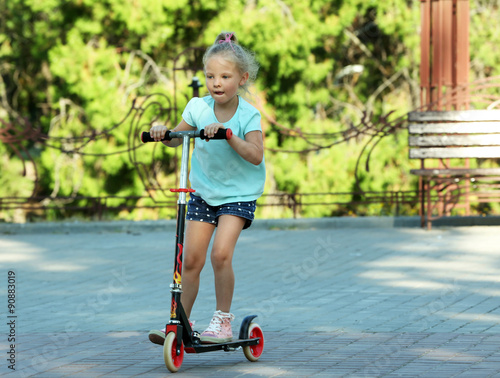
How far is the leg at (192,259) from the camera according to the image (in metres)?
4.52

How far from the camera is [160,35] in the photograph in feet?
67.3

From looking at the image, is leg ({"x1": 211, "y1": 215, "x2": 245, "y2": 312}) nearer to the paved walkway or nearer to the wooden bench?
the paved walkway

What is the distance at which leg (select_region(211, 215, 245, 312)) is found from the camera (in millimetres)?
4453

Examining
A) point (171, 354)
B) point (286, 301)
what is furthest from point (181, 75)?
point (171, 354)

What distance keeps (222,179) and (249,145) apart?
286 mm

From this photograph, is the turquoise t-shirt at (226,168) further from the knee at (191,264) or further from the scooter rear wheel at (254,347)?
the scooter rear wheel at (254,347)

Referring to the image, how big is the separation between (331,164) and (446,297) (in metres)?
14.1

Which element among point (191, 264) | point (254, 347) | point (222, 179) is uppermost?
point (222, 179)

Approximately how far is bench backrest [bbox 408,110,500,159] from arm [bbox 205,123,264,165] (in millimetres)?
5790

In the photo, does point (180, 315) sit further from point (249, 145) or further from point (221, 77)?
point (221, 77)

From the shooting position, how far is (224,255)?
4449mm

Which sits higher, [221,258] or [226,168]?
[226,168]

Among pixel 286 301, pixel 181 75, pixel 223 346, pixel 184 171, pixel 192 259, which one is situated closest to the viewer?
pixel 184 171

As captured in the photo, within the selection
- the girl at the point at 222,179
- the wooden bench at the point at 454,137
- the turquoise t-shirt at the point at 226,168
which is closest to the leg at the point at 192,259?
the girl at the point at 222,179
